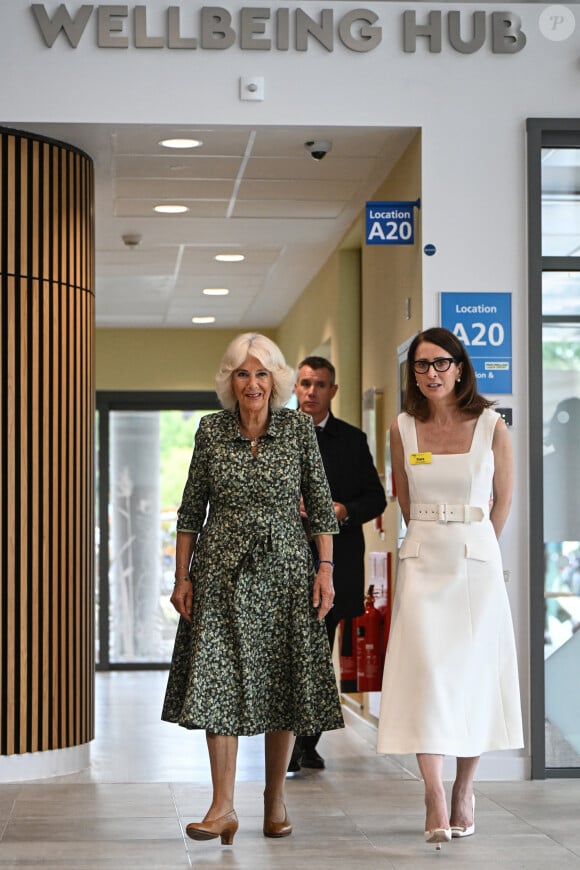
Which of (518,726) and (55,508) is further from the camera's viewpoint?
(55,508)

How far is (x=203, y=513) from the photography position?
4719 mm

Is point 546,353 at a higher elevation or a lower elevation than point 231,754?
higher

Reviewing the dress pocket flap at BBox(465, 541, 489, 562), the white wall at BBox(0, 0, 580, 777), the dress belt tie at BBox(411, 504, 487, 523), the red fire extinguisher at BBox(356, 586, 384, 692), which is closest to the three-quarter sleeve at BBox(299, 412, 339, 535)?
the dress belt tie at BBox(411, 504, 487, 523)

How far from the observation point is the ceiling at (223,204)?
644 centimetres

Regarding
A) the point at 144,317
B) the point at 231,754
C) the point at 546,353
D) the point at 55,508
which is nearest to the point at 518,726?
the point at 231,754

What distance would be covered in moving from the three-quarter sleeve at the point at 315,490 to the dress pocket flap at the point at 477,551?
47 cm

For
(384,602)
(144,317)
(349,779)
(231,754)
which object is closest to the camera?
(231,754)

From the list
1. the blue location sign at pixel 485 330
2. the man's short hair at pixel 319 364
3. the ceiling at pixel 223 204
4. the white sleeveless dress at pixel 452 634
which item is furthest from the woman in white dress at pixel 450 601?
the ceiling at pixel 223 204

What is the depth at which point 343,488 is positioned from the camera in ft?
20.4

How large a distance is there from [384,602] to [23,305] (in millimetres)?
2387

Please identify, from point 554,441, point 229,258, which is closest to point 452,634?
point 554,441

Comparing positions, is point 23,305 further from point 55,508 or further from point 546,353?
point 546,353

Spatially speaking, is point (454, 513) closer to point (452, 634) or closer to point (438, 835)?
point (452, 634)

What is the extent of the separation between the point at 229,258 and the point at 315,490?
5244 mm
